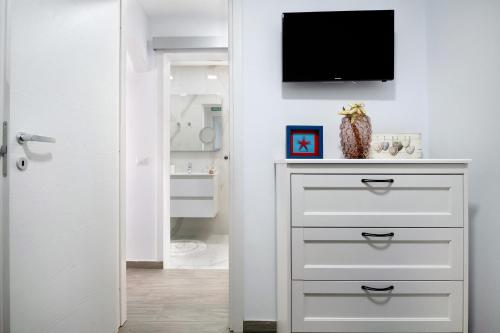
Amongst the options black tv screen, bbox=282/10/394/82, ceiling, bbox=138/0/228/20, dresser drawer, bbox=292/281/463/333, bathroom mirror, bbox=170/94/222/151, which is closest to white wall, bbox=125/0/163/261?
ceiling, bbox=138/0/228/20

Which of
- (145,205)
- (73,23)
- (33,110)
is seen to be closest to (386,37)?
(73,23)

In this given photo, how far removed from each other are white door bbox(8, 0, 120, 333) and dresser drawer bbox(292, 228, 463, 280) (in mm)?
991

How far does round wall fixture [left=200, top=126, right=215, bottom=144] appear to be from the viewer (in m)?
4.14

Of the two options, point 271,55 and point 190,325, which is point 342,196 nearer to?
point 271,55

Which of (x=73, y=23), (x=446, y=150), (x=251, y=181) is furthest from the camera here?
(x=251, y=181)

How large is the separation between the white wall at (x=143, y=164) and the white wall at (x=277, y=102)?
154cm

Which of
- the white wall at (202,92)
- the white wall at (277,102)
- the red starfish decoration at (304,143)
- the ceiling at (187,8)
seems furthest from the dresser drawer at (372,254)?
the white wall at (202,92)

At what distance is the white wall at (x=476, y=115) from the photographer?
142 cm

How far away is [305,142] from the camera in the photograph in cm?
180

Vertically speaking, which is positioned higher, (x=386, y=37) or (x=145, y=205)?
(x=386, y=37)

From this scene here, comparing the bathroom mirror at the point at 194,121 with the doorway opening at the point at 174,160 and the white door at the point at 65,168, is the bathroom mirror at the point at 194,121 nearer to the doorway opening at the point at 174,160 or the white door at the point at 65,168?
the doorway opening at the point at 174,160

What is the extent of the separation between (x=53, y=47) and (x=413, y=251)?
1751 mm

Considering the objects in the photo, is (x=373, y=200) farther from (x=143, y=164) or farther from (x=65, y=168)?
(x=143, y=164)

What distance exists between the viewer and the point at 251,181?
1.87 m
